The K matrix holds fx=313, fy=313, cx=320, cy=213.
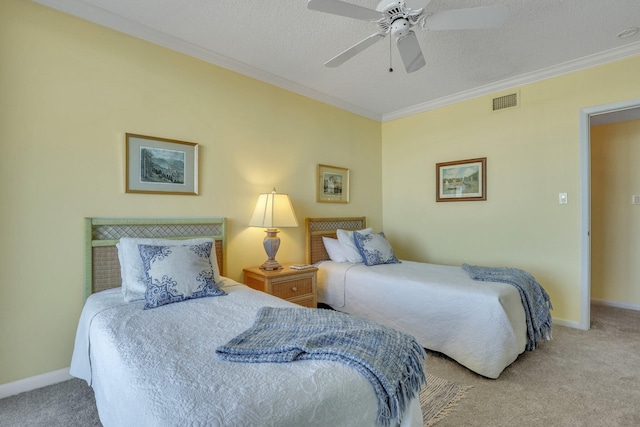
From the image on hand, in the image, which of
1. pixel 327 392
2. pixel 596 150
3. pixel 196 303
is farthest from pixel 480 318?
pixel 596 150

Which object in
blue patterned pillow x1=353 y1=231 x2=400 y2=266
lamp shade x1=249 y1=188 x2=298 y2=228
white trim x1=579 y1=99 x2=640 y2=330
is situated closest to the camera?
lamp shade x1=249 y1=188 x2=298 y2=228

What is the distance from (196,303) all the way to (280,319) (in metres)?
0.66

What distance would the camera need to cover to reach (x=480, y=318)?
2.20 meters

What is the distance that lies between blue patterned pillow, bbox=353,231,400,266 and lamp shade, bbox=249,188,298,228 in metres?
0.83

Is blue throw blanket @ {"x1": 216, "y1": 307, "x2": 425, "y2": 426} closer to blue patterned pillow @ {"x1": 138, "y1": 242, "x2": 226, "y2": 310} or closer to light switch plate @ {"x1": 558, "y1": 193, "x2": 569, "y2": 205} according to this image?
blue patterned pillow @ {"x1": 138, "y1": 242, "x2": 226, "y2": 310}

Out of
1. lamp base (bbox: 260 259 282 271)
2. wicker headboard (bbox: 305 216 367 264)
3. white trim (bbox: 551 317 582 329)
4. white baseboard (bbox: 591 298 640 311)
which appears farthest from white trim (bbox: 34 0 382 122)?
white baseboard (bbox: 591 298 640 311)

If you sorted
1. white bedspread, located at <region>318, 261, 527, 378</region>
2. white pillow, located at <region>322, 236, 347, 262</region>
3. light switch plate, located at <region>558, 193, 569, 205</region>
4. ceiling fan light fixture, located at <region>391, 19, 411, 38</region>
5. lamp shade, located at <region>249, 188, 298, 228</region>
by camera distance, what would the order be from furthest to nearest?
white pillow, located at <region>322, 236, 347, 262</region> < light switch plate, located at <region>558, 193, 569, 205</region> < lamp shade, located at <region>249, 188, 298, 228</region> < white bedspread, located at <region>318, 261, 527, 378</region> < ceiling fan light fixture, located at <region>391, 19, 411, 38</region>

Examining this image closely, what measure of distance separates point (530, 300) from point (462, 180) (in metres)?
1.79

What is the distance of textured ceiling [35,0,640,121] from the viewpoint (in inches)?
86.1

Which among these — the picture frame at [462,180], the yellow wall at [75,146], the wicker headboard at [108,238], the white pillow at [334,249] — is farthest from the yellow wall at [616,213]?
the wicker headboard at [108,238]

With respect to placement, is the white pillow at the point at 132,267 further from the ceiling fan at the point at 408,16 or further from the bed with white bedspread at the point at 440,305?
the ceiling fan at the point at 408,16

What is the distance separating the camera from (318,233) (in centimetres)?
364

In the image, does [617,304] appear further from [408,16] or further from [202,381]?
[202,381]

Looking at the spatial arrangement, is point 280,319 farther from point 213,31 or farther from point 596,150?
point 596,150
